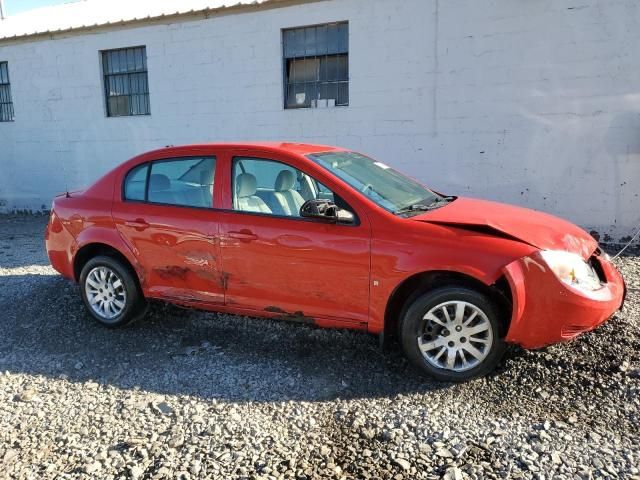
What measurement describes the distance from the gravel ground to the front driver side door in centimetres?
→ 46

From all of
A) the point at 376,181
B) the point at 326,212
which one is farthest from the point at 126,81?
the point at 326,212

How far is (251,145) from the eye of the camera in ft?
13.5

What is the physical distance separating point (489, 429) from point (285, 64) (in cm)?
764

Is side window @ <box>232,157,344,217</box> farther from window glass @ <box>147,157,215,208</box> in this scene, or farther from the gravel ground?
the gravel ground

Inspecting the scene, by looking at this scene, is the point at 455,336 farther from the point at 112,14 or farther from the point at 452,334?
the point at 112,14

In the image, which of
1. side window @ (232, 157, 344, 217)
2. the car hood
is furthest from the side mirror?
the car hood

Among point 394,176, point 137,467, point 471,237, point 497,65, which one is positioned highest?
point 497,65

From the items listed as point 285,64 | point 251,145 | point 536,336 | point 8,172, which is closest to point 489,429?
point 536,336

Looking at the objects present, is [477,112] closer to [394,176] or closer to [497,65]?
[497,65]

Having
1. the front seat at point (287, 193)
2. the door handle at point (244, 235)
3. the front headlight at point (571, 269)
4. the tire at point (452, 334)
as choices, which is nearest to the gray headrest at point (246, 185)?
the front seat at point (287, 193)

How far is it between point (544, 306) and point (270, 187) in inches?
85.9

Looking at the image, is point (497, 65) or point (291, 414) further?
point (497, 65)

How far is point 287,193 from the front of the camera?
4027 millimetres

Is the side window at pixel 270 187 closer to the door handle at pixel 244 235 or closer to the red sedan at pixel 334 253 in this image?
the red sedan at pixel 334 253
